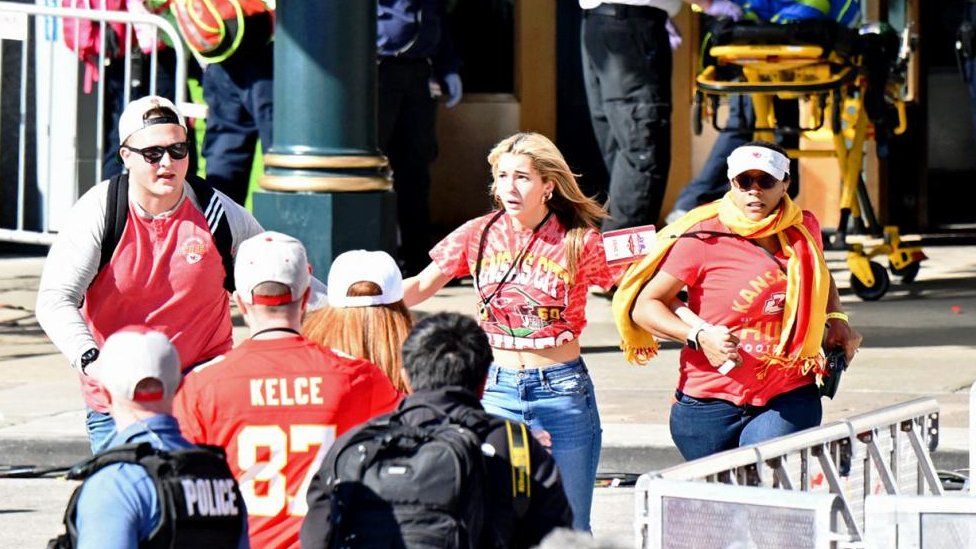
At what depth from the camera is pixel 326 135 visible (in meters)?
8.55

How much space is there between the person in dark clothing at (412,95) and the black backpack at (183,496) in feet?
27.2

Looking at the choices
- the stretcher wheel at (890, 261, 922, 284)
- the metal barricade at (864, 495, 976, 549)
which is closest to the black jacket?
the metal barricade at (864, 495, 976, 549)

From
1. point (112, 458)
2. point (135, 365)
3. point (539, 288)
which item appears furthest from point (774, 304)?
point (112, 458)

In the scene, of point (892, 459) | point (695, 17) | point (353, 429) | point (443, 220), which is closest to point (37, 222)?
point (443, 220)

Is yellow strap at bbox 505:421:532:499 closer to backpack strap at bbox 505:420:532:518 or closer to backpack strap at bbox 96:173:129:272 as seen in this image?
backpack strap at bbox 505:420:532:518

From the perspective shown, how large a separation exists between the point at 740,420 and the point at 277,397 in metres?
2.24

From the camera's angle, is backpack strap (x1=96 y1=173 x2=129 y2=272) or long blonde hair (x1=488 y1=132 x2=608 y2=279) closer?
backpack strap (x1=96 y1=173 x2=129 y2=272)

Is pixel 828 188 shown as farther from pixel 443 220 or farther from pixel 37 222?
pixel 37 222

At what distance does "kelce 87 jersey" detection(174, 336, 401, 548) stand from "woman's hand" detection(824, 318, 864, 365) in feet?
7.63

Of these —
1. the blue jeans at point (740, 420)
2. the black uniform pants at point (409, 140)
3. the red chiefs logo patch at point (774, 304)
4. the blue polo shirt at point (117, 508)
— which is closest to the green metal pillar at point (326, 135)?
the blue jeans at point (740, 420)

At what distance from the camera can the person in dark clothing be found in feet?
41.1

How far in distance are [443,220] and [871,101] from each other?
4486mm

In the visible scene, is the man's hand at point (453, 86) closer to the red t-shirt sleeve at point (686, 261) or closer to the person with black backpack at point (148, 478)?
the red t-shirt sleeve at point (686, 261)

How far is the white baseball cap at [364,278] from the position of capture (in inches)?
204
